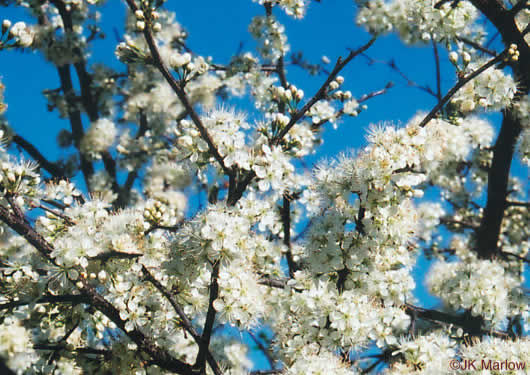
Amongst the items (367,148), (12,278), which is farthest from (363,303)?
(12,278)

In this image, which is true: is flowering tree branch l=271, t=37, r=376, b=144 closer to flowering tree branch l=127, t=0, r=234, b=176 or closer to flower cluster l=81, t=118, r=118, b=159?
flowering tree branch l=127, t=0, r=234, b=176

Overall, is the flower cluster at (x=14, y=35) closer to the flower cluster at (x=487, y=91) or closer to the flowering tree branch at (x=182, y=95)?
the flowering tree branch at (x=182, y=95)

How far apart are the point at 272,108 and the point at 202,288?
10.2 ft

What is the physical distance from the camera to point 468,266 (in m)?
5.30

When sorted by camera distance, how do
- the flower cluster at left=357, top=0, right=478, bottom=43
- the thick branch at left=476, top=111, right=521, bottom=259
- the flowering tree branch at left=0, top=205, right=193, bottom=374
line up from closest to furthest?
the flowering tree branch at left=0, top=205, right=193, bottom=374
the thick branch at left=476, top=111, right=521, bottom=259
the flower cluster at left=357, top=0, right=478, bottom=43

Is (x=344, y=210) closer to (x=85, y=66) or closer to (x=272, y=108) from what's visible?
(x=272, y=108)

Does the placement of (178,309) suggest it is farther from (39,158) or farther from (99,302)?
(39,158)

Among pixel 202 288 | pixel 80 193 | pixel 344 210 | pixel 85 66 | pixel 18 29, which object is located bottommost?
pixel 202 288

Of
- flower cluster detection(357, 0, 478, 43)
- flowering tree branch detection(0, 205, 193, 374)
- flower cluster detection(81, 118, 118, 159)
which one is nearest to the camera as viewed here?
flowering tree branch detection(0, 205, 193, 374)

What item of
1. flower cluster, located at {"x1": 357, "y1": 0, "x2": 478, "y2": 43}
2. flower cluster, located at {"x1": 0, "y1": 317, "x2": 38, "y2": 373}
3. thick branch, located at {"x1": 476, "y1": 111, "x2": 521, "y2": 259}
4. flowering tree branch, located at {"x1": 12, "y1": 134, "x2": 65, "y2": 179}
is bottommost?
flower cluster, located at {"x1": 0, "y1": 317, "x2": 38, "y2": 373}

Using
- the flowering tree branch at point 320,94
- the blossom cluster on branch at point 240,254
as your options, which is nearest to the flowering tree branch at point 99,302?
the blossom cluster on branch at point 240,254

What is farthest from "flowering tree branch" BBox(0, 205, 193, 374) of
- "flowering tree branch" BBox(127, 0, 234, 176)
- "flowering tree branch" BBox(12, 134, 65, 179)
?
"flowering tree branch" BBox(12, 134, 65, 179)

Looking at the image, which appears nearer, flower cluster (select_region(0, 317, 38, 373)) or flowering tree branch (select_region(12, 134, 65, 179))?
flower cluster (select_region(0, 317, 38, 373))

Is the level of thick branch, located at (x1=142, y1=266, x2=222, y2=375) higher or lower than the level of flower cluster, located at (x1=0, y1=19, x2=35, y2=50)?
lower
